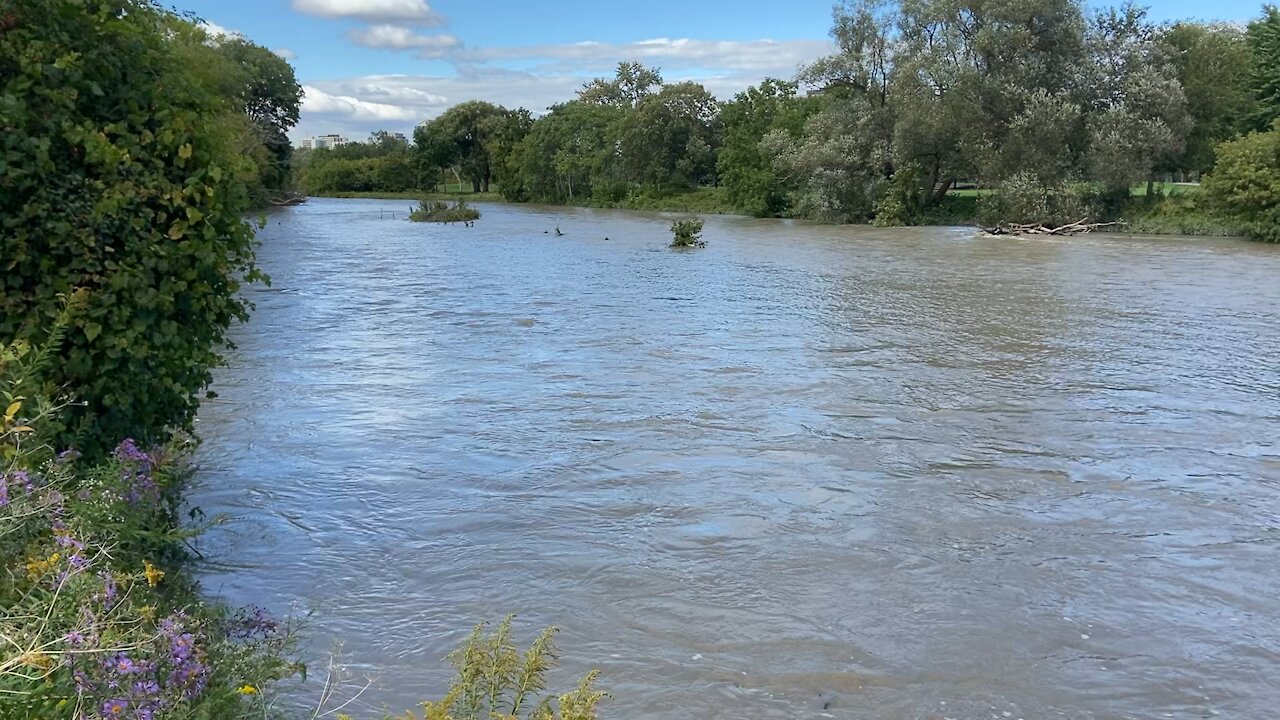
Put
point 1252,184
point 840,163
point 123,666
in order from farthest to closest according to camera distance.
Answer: point 840,163 < point 1252,184 < point 123,666

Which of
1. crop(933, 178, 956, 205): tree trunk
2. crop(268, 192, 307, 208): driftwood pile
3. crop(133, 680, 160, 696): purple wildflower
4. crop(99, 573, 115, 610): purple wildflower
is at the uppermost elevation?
crop(933, 178, 956, 205): tree trunk

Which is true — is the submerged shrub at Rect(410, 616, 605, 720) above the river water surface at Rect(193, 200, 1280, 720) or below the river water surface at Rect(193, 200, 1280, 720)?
above

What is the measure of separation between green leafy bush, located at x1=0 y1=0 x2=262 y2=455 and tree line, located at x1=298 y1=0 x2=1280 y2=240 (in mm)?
36967

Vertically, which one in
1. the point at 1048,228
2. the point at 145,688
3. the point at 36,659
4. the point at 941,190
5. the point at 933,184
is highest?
the point at 933,184

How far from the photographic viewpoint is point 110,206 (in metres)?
5.08

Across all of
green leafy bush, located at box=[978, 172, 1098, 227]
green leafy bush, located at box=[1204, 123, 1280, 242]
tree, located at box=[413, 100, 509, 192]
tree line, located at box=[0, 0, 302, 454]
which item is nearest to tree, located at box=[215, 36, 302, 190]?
tree, located at box=[413, 100, 509, 192]

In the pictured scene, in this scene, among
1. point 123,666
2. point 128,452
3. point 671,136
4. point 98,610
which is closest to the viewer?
point 123,666

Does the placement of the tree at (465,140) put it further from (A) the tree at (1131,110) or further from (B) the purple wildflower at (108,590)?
(B) the purple wildflower at (108,590)

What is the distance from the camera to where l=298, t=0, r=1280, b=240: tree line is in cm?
3809

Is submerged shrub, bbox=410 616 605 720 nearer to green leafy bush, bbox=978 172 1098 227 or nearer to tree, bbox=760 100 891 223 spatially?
green leafy bush, bbox=978 172 1098 227

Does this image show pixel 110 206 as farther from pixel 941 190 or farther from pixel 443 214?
pixel 443 214

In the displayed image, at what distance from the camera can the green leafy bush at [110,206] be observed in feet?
16.5

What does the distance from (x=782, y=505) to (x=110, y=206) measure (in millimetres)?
4601

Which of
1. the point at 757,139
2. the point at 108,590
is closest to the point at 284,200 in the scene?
the point at 757,139
